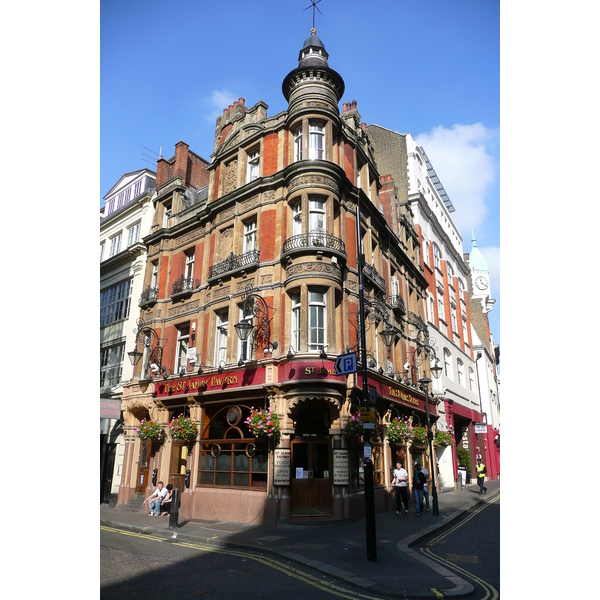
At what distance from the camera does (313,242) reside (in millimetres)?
16969

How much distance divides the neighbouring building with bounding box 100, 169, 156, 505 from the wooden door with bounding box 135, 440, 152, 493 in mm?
1953

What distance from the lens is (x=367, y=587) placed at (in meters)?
7.75

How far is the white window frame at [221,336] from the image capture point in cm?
1928

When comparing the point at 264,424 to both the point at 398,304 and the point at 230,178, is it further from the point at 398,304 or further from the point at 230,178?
the point at 230,178

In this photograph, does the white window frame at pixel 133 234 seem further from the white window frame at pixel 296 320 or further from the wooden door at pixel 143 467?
the white window frame at pixel 296 320

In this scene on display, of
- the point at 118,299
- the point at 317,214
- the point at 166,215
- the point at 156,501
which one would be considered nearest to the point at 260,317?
→ the point at 317,214

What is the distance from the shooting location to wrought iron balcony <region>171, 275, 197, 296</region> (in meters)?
21.7

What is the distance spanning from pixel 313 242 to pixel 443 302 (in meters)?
21.3

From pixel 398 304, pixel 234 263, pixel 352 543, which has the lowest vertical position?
pixel 352 543

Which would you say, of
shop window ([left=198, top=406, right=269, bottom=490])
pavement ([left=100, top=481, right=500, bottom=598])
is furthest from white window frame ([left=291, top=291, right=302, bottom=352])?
pavement ([left=100, top=481, right=500, bottom=598])

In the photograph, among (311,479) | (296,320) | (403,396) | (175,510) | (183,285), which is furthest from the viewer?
(183,285)

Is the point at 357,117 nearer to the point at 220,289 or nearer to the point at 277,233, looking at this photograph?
the point at 277,233
